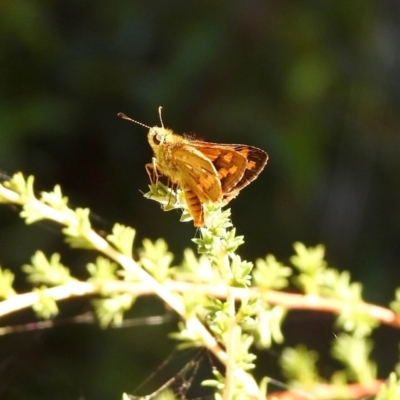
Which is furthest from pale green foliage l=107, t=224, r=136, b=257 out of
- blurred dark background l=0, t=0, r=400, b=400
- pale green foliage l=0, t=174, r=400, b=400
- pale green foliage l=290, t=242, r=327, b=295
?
blurred dark background l=0, t=0, r=400, b=400

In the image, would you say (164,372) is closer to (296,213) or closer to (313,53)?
(296,213)

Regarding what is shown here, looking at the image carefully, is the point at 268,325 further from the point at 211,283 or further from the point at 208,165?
the point at 208,165

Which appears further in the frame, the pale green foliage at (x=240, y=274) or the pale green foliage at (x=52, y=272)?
the pale green foliage at (x=52, y=272)

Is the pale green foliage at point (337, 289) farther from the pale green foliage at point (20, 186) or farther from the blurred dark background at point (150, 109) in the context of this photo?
the blurred dark background at point (150, 109)

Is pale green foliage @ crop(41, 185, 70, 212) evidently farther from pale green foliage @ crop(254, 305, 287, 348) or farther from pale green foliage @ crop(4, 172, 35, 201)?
pale green foliage @ crop(254, 305, 287, 348)

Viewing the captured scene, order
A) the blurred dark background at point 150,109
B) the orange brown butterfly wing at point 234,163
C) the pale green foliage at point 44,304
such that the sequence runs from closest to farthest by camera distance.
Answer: the pale green foliage at point 44,304, the orange brown butterfly wing at point 234,163, the blurred dark background at point 150,109

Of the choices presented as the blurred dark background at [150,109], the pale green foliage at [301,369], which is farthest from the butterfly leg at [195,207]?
the blurred dark background at [150,109]
